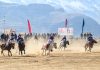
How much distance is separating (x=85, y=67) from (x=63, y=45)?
25463 mm

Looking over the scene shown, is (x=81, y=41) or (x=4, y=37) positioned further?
(x=81, y=41)

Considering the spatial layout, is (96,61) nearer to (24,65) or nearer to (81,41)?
(24,65)

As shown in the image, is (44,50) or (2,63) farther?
(44,50)

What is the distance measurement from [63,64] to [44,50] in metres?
12.4

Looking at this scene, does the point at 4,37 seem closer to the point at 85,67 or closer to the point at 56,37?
the point at 56,37

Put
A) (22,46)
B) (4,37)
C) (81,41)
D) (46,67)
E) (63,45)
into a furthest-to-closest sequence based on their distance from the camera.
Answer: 1. (81,41)
2. (4,37)
3. (63,45)
4. (22,46)
5. (46,67)

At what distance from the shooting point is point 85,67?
32844 millimetres

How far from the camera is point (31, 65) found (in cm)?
3394

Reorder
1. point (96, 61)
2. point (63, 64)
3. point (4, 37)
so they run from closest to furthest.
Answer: point (63, 64), point (96, 61), point (4, 37)

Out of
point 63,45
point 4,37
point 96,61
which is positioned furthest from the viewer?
point 4,37

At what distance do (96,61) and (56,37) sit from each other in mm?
39293

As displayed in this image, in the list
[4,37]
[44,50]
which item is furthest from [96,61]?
[4,37]

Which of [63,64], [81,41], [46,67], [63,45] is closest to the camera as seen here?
[46,67]

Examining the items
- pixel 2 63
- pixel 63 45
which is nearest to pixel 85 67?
pixel 2 63
